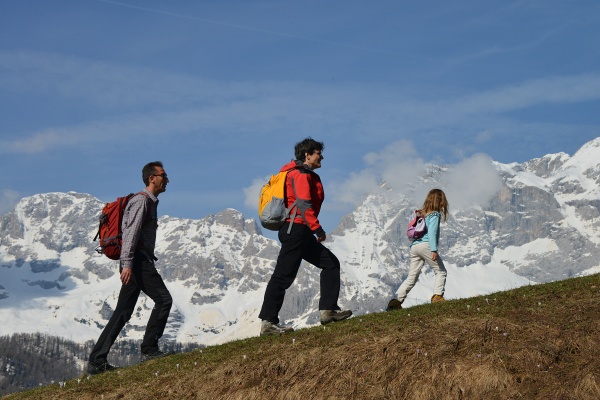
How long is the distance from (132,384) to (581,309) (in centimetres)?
890

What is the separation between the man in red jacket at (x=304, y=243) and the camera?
17.4 metres

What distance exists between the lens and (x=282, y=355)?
15836 millimetres

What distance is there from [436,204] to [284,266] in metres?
5.32

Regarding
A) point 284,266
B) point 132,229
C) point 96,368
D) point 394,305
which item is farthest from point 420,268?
point 96,368

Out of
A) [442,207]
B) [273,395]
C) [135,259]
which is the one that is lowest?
[273,395]

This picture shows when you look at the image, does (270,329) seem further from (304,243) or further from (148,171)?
(148,171)

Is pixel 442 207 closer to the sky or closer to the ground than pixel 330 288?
closer to the sky

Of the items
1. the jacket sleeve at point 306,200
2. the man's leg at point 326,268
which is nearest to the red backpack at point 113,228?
the jacket sleeve at point 306,200

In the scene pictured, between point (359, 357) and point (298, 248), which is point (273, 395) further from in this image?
point (298, 248)

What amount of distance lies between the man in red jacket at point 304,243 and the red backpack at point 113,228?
324 centimetres

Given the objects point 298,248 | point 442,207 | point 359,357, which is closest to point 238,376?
point 359,357

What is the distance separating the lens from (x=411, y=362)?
1450 cm

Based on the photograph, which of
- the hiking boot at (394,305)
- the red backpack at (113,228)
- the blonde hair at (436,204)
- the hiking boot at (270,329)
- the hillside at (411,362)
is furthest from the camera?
the blonde hair at (436,204)

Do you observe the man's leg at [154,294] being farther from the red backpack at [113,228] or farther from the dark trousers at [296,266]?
the dark trousers at [296,266]
